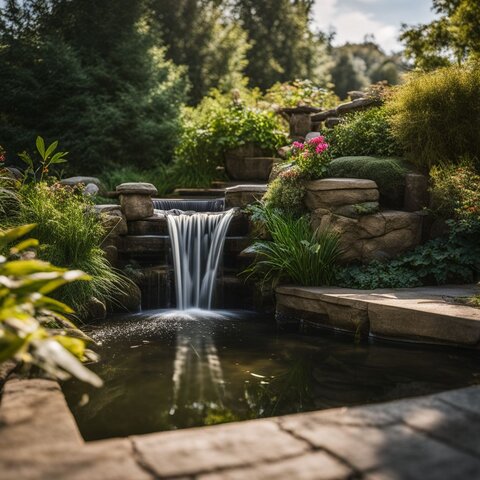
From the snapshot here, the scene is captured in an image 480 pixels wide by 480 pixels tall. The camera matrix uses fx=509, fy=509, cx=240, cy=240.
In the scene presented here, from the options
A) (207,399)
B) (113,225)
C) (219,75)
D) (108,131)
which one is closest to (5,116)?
(108,131)

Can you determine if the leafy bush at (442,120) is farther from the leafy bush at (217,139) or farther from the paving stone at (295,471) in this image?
the paving stone at (295,471)

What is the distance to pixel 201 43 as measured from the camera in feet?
63.6

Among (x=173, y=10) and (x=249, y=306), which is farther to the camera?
(x=173, y=10)

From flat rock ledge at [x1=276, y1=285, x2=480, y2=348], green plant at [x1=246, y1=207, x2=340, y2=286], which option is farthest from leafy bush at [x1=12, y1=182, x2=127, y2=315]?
flat rock ledge at [x1=276, y1=285, x2=480, y2=348]

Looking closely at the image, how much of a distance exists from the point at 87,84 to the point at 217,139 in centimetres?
367

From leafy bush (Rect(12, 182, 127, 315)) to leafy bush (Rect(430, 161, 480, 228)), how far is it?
3.95 metres

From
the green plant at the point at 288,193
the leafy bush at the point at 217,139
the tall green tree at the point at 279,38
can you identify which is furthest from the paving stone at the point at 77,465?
the tall green tree at the point at 279,38

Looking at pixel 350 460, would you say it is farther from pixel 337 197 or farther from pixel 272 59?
pixel 272 59

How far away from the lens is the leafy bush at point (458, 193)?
5.74 m

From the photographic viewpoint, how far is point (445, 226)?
20.7 ft

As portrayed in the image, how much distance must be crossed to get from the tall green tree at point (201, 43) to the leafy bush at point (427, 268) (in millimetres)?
14177

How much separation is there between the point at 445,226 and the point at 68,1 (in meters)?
11.6

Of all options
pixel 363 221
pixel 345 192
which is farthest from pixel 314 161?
pixel 363 221

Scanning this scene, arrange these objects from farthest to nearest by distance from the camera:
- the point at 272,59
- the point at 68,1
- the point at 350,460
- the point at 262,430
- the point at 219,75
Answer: the point at 272,59 → the point at 219,75 → the point at 68,1 → the point at 262,430 → the point at 350,460
